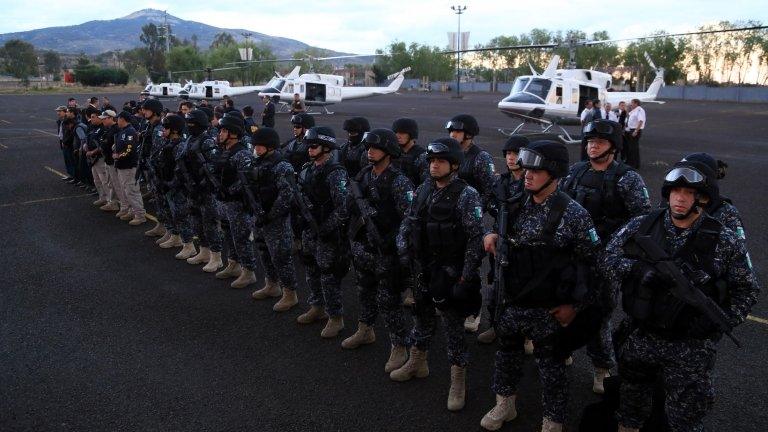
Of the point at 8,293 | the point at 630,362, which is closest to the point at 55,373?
the point at 8,293

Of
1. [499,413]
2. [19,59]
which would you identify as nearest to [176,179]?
[499,413]

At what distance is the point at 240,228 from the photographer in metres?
7.11

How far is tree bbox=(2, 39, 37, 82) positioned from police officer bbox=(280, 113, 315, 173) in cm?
12441

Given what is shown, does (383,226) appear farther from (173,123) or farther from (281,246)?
(173,123)

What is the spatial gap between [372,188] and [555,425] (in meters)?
2.48

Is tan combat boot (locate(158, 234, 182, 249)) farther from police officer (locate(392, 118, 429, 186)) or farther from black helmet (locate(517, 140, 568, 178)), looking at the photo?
black helmet (locate(517, 140, 568, 178))

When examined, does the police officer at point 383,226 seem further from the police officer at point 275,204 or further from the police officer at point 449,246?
the police officer at point 275,204

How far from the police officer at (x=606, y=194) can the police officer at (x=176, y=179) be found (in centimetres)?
566

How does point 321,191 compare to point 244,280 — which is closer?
point 321,191

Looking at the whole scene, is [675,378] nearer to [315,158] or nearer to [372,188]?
[372,188]

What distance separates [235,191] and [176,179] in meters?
1.85

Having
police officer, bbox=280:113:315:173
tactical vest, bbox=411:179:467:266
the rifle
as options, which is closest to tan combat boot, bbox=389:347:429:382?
tactical vest, bbox=411:179:467:266

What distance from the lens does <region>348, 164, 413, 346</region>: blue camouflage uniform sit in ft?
16.1

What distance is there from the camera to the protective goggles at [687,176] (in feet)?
10.2
